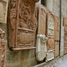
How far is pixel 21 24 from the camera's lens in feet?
8.82

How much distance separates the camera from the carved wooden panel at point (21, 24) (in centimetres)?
247

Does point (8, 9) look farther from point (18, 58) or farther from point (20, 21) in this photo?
point (18, 58)

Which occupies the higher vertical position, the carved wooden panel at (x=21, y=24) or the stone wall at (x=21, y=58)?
the carved wooden panel at (x=21, y=24)

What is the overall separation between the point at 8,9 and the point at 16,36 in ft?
1.96

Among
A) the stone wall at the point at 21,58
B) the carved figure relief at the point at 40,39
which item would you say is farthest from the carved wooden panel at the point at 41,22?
the stone wall at the point at 21,58

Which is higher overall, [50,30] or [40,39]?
[50,30]

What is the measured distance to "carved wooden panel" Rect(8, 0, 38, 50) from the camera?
8.10ft

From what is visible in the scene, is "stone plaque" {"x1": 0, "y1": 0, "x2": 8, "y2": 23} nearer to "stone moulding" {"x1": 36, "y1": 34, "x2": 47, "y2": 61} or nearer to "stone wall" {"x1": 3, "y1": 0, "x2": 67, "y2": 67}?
"stone wall" {"x1": 3, "y1": 0, "x2": 67, "y2": 67}

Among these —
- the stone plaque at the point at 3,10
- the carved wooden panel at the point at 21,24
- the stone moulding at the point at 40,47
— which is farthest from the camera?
the stone moulding at the point at 40,47

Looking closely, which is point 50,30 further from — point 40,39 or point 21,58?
point 21,58

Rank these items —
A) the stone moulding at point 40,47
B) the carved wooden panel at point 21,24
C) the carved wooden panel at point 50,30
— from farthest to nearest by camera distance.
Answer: the carved wooden panel at point 50,30 < the stone moulding at point 40,47 < the carved wooden panel at point 21,24

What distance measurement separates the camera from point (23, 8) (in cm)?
273

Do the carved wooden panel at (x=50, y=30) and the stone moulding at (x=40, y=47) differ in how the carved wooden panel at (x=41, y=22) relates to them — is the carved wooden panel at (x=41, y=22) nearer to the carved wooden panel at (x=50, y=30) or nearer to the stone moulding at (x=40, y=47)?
the stone moulding at (x=40, y=47)

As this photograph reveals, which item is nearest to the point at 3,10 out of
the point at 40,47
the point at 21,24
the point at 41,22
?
the point at 21,24
